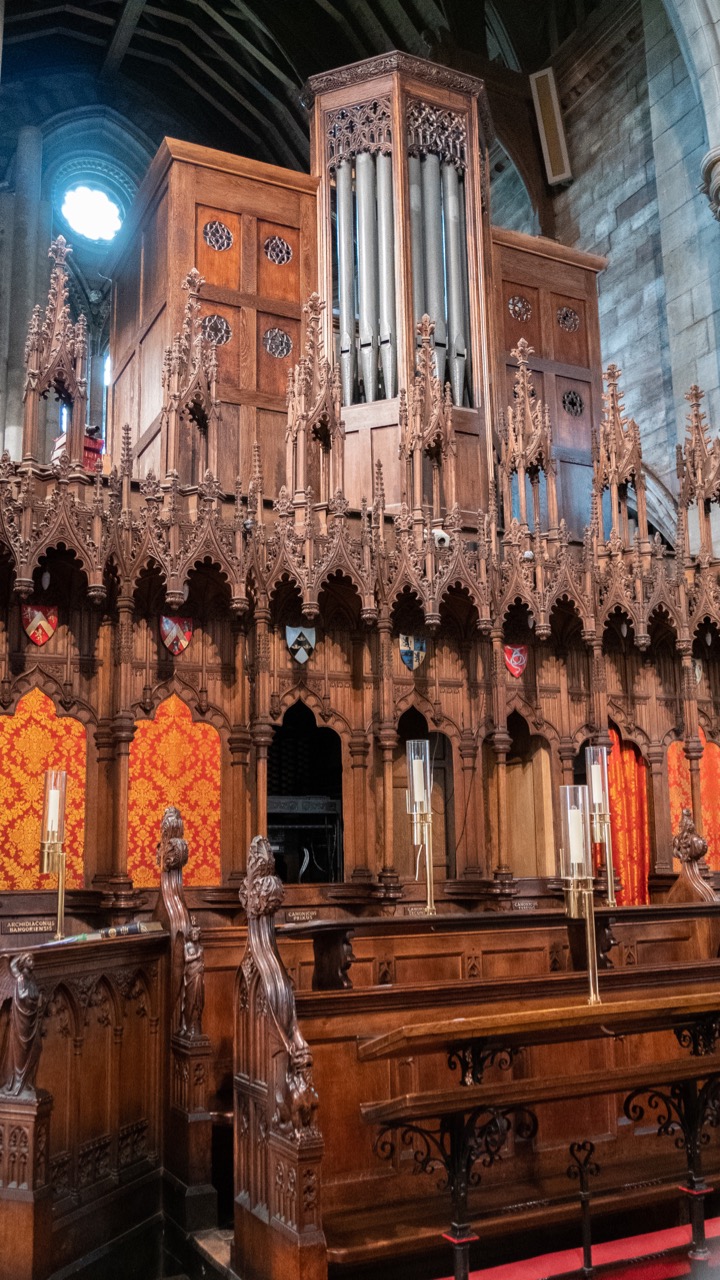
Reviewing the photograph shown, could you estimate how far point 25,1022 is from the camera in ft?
13.0

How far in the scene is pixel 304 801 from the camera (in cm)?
985

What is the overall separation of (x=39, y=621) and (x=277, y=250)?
5.06 meters

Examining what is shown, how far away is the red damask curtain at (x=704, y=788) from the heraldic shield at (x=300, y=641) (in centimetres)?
368

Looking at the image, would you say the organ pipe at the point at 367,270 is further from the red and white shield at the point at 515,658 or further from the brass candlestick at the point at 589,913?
the brass candlestick at the point at 589,913

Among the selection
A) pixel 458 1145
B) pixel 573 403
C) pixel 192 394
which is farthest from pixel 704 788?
pixel 458 1145

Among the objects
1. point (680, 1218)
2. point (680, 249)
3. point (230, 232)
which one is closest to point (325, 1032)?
point (680, 1218)

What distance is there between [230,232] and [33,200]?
6191mm

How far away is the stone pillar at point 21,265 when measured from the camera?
15234 mm

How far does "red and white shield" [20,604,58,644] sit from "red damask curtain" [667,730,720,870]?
574 centimetres

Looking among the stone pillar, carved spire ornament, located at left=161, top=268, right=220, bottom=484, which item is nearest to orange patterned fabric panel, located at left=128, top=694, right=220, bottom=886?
carved spire ornament, located at left=161, top=268, right=220, bottom=484

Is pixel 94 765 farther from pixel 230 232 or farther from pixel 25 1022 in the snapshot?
pixel 230 232

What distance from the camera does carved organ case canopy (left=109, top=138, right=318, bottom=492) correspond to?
10734 millimetres

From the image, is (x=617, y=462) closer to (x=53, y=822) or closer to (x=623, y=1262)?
(x=53, y=822)

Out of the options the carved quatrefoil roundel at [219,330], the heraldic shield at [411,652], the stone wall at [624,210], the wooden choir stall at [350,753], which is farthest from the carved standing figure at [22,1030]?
the stone wall at [624,210]
